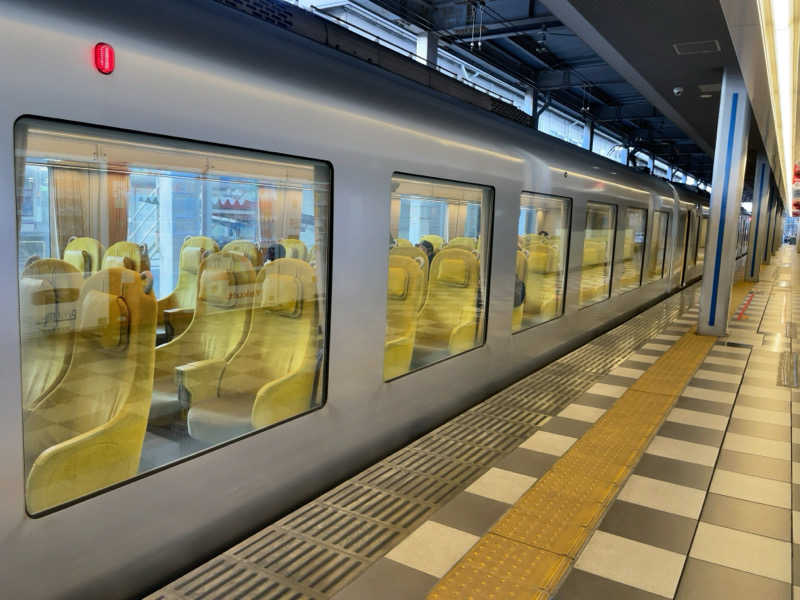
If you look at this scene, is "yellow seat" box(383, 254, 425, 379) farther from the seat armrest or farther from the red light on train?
the red light on train

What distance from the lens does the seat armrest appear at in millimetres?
2346

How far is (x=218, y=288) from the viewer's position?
244 cm

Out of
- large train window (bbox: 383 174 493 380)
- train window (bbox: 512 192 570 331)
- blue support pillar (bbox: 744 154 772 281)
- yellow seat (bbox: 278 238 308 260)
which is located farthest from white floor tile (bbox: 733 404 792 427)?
blue support pillar (bbox: 744 154 772 281)

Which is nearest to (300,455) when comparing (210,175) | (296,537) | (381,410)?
(296,537)

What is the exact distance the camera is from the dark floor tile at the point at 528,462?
9.75ft

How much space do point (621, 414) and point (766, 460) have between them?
0.79 meters

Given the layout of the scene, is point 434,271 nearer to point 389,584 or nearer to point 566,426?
point 566,426

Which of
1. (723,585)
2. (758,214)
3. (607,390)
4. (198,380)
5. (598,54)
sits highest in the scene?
(598,54)

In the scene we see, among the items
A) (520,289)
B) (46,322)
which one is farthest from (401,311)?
(46,322)

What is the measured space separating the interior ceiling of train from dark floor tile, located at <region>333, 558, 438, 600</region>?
415cm

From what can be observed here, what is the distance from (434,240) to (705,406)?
7.25 feet

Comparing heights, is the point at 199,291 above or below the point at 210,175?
below

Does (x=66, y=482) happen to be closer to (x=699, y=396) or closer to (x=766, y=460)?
(x=766, y=460)

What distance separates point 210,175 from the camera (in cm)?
206
